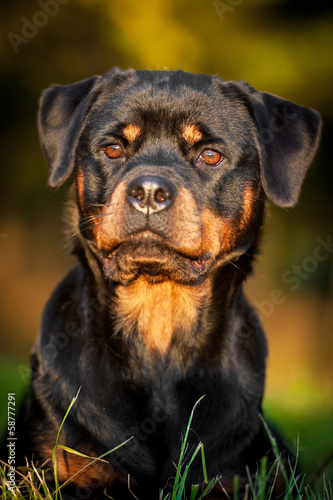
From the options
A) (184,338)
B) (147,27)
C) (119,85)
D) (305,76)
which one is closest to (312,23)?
(305,76)

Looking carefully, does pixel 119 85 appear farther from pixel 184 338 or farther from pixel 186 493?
pixel 186 493

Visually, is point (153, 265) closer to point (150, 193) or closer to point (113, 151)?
point (150, 193)

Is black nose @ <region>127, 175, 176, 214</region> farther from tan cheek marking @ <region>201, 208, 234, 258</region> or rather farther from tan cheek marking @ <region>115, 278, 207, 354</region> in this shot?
tan cheek marking @ <region>115, 278, 207, 354</region>

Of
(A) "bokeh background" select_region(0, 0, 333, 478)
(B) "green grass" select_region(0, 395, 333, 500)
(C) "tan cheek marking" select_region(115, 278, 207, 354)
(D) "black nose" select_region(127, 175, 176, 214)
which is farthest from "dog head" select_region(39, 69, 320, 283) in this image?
(A) "bokeh background" select_region(0, 0, 333, 478)

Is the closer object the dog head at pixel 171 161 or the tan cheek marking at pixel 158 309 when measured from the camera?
the dog head at pixel 171 161

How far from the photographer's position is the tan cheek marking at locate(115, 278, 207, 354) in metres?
3.13

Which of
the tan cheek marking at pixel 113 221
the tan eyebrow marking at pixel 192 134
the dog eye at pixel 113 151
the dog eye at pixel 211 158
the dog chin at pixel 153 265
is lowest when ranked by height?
the dog chin at pixel 153 265

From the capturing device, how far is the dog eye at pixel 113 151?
3.16 m

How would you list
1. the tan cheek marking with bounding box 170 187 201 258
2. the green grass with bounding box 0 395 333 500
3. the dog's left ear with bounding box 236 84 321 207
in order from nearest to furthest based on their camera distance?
the green grass with bounding box 0 395 333 500 → the tan cheek marking with bounding box 170 187 201 258 → the dog's left ear with bounding box 236 84 321 207

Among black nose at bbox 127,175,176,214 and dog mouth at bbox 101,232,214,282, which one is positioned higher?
black nose at bbox 127,175,176,214

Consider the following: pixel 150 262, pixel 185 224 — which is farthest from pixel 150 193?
pixel 150 262

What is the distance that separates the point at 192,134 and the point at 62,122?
Result: 73 centimetres

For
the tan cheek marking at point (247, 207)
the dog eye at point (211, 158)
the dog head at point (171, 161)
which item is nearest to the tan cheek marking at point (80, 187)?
the dog head at point (171, 161)

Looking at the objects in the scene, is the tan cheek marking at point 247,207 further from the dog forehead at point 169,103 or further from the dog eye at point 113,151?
the dog eye at point 113,151
